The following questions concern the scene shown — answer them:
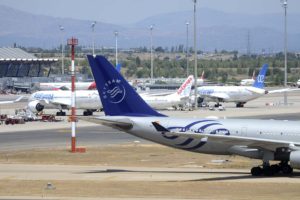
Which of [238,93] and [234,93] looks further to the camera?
[234,93]

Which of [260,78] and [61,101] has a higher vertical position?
[260,78]

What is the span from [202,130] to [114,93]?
5.62m

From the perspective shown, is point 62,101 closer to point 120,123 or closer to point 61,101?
Answer: point 61,101

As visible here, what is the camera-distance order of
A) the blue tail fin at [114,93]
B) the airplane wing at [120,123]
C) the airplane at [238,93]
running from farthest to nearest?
the airplane at [238,93], the blue tail fin at [114,93], the airplane wing at [120,123]

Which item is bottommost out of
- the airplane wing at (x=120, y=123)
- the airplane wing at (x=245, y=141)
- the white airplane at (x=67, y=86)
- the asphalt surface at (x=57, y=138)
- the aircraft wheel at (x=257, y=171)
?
the asphalt surface at (x=57, y=138)

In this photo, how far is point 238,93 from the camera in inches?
5571

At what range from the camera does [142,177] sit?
161ft

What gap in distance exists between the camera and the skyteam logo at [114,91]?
52.6m

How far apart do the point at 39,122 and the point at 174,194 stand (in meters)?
64.0

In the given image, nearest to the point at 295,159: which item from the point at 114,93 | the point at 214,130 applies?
the point at 214,130

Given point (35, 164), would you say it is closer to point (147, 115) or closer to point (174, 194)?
point (147, 115)

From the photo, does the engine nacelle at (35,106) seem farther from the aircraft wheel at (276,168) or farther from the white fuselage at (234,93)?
the aircraft wheel at (276,168)

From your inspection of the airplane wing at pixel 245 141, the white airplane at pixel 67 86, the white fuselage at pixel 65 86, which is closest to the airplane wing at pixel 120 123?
the airplane wing at pixel 245 141

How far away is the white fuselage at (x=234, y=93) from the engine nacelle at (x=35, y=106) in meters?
35.2
